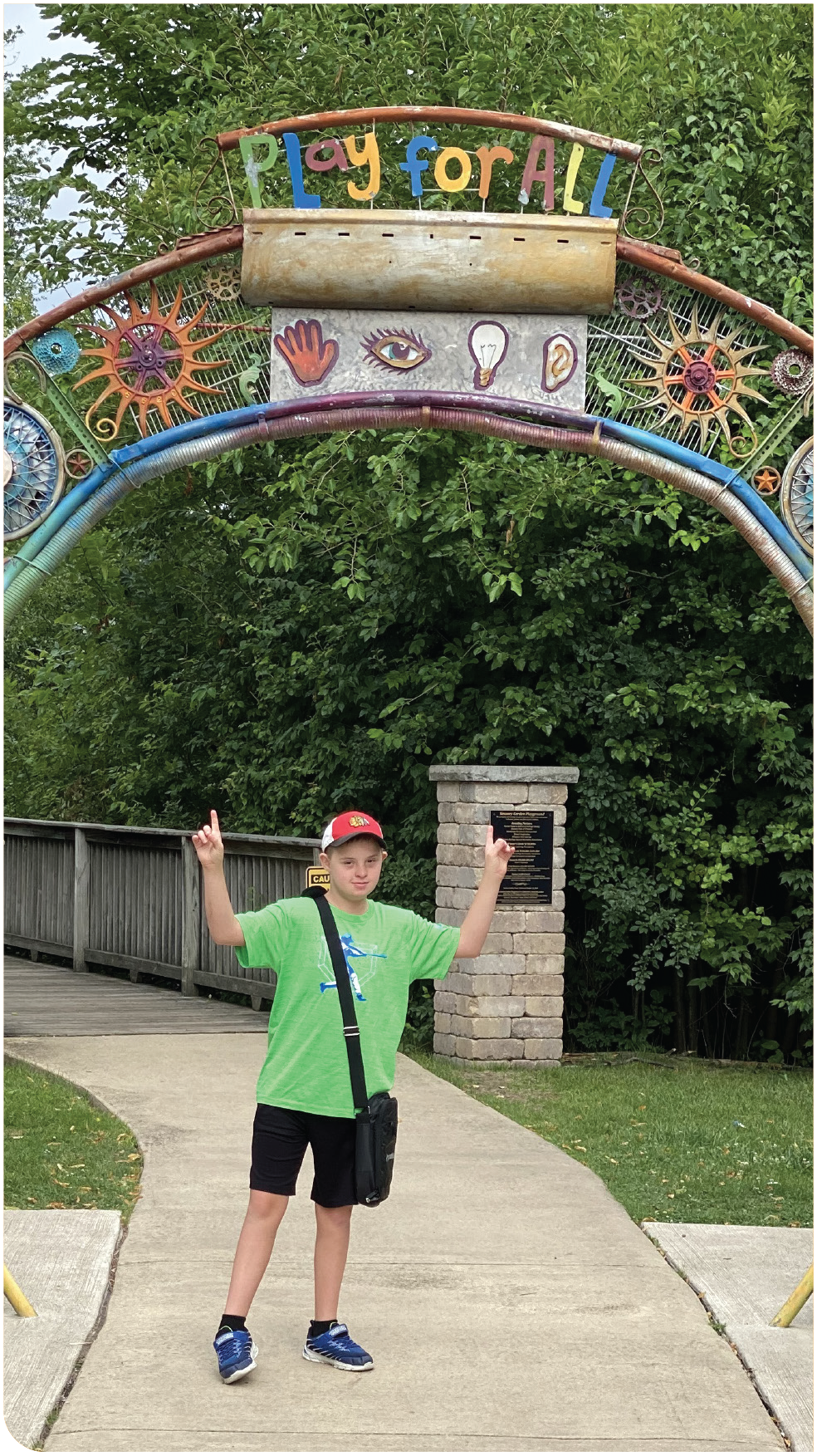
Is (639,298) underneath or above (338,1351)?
above

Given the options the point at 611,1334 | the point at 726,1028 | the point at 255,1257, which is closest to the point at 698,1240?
the point at 611,1334

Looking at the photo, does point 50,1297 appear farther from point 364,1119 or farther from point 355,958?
point 355,958

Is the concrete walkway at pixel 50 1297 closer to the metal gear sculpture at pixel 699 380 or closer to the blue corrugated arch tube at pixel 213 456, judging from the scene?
the blue corrugated arch tube at pixel 213 456

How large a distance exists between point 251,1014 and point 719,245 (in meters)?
6.59

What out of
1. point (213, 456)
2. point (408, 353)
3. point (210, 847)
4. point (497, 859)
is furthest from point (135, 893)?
point (210, 847)

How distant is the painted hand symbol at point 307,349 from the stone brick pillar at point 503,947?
5291mm

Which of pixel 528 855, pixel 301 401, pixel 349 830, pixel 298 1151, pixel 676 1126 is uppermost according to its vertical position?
pixel 301 401

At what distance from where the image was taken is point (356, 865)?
16.0 feet

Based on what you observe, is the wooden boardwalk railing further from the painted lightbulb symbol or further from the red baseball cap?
the red baseball cap

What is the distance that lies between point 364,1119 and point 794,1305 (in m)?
1.69

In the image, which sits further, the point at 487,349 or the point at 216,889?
the point at 487,349

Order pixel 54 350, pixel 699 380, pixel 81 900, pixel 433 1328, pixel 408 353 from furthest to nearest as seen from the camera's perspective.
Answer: pixel 81 900, pixel 699 380, pixel 408 353, pixel 54 350, pixel 433 1328

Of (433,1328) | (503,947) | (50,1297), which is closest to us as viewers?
(433,1328)

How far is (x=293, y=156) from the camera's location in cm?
629
